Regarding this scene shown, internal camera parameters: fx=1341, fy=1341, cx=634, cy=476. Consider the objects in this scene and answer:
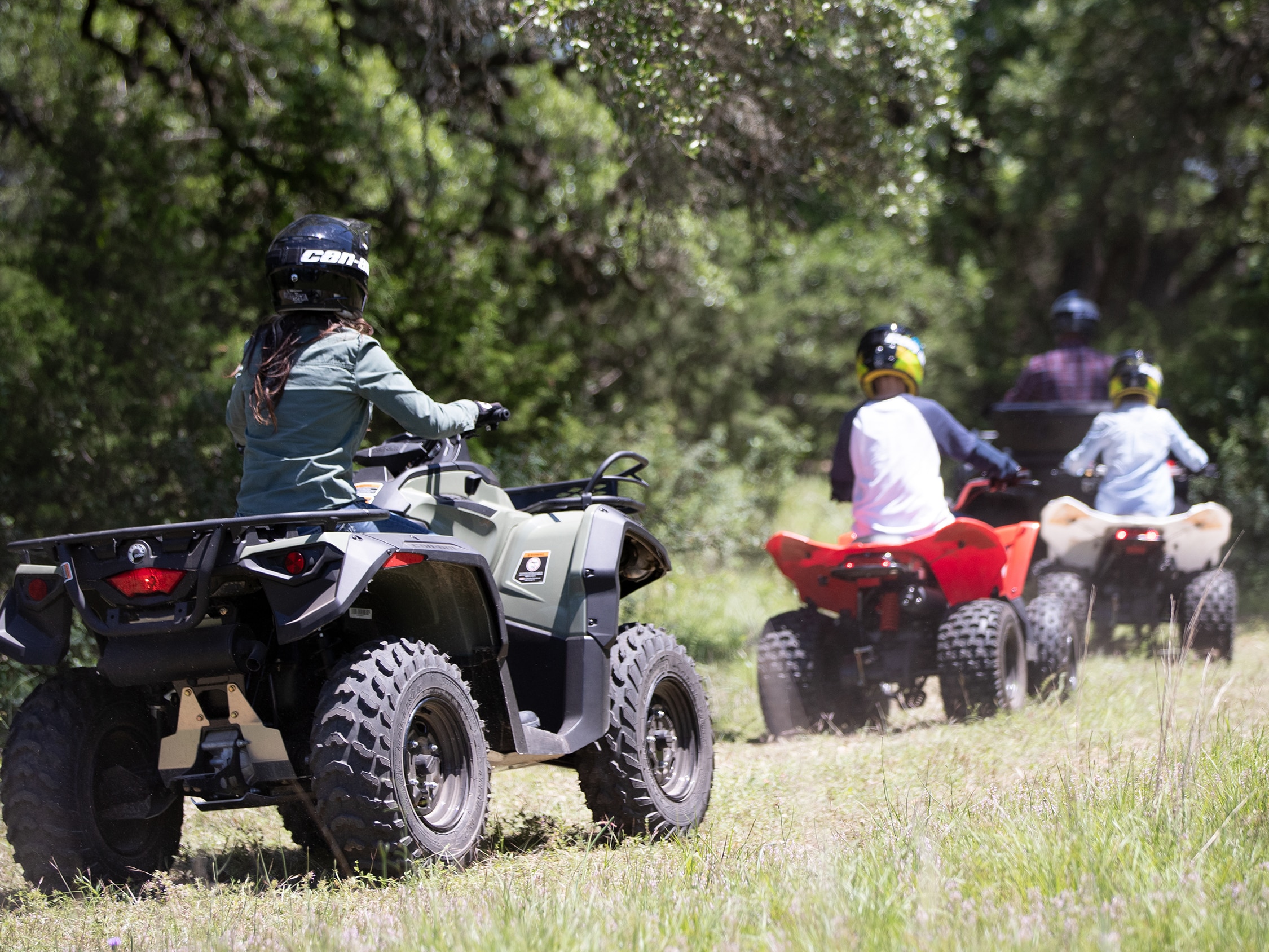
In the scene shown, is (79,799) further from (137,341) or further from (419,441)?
(137,341)

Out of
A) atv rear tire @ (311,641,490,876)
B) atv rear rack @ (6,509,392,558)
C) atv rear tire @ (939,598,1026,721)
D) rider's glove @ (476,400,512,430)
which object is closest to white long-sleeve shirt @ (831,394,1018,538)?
atv rear tire @ (939,598,1026,721)

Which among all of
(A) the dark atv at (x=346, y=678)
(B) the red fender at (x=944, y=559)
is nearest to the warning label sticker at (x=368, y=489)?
(A) the dark atv at (x=346, y=678)

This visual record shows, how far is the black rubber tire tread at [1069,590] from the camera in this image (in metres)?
7.98

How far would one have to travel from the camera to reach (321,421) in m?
4.01

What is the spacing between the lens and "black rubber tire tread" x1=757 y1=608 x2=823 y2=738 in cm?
639

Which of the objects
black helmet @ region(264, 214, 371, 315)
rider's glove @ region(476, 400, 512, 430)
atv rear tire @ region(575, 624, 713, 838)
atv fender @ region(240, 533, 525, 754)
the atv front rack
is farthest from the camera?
the atv front rack

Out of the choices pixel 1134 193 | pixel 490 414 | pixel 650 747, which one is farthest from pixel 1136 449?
pixel 1134 193

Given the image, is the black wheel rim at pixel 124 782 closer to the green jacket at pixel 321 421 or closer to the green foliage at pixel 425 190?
the green jacket at pixel 321 421

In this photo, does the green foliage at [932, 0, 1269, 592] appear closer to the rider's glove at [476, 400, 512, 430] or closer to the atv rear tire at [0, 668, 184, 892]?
the rider's glove at [476, 400, 512, 430]

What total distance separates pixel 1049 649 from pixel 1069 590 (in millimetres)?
1360

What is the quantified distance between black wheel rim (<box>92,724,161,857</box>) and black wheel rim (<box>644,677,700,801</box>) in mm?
1613

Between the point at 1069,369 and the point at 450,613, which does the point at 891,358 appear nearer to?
the point at 450,613

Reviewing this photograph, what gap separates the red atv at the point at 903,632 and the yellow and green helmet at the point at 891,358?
810 millimetres

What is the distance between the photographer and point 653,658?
467 cm
